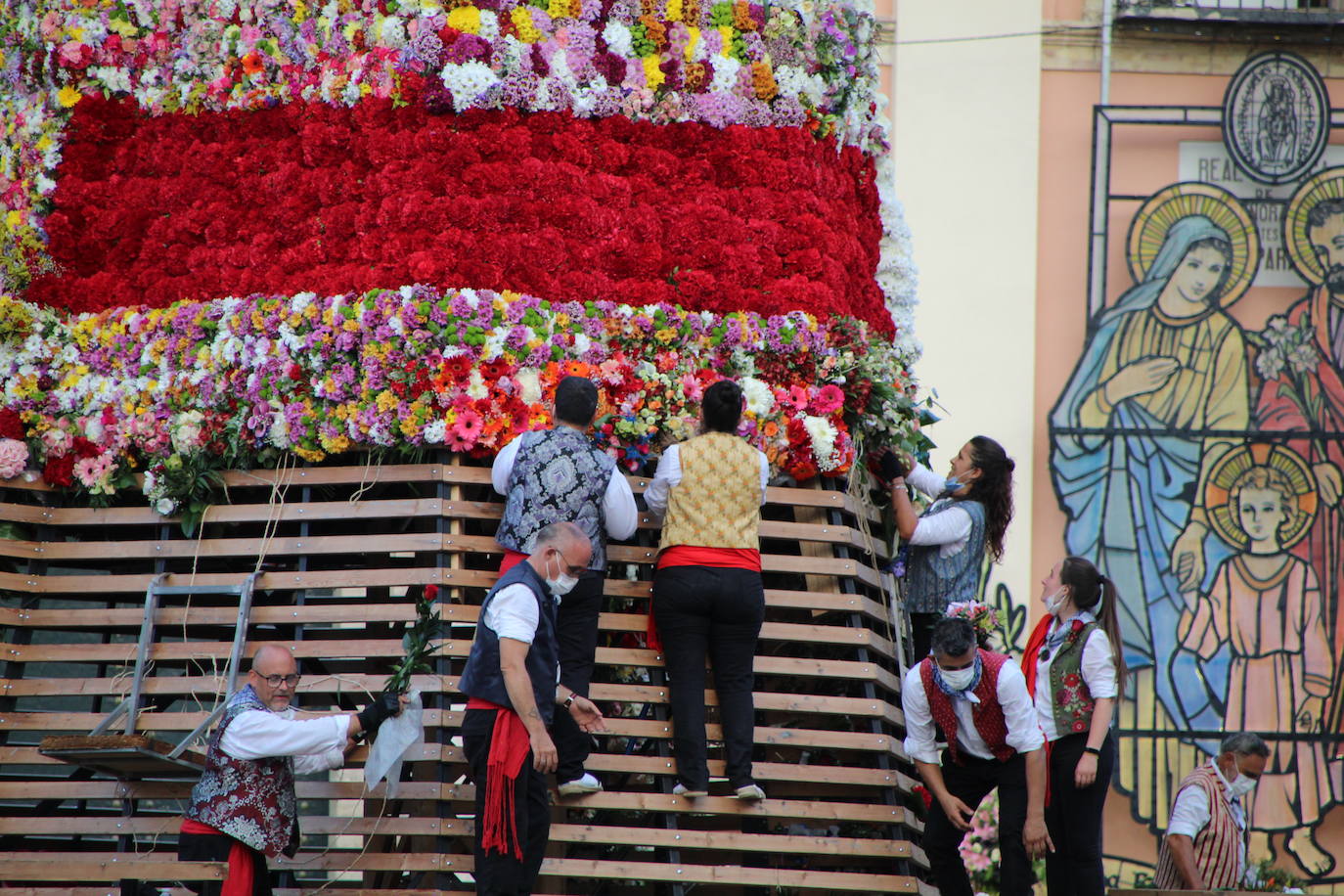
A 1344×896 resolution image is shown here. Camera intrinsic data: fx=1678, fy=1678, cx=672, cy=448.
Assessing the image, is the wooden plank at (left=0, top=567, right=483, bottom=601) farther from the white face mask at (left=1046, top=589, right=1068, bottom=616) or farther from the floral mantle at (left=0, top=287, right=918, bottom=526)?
the white face mask at (left=1046, top=589, right=1068, bottom=616)

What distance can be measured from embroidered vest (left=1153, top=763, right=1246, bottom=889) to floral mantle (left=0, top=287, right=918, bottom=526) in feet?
8.06

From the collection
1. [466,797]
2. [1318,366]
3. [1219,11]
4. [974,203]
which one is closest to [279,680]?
[466,797]

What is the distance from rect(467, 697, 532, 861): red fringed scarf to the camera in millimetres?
6754

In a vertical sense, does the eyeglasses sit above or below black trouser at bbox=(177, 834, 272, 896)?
above

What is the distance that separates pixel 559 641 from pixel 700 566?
0.72m

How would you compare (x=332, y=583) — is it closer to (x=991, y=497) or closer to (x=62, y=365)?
(x=62, y=365)

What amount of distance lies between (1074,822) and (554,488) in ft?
9.21

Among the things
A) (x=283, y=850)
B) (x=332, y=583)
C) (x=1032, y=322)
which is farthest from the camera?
(x=1032, y=322)

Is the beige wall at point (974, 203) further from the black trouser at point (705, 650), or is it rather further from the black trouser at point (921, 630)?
the black trouser at point (705, 650)

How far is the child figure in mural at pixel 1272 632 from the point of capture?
1421 centimetres

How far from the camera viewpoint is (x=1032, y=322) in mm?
14922

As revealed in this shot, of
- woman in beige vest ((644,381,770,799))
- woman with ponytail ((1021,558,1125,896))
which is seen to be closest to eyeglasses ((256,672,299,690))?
woman in beige vest ((644,381,770,799))

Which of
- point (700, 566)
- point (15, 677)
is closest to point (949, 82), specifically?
point (700, 566)

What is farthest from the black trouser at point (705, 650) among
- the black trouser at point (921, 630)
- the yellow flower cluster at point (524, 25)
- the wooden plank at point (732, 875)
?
the yellow flower cluster at point (524, 25)
